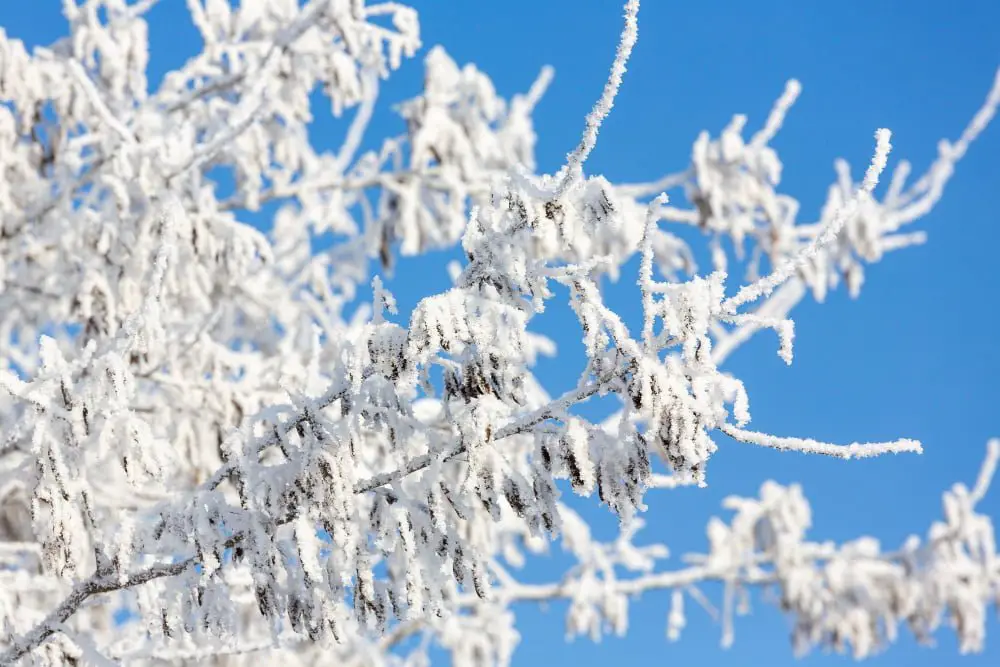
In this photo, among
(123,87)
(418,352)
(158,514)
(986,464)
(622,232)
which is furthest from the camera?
(986,464)

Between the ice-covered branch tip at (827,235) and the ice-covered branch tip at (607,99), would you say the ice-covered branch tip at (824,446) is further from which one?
the ice-covered branch tip at (607,99)

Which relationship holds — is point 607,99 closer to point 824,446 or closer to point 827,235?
point 827,235

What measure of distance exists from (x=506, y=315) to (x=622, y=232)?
446 cm

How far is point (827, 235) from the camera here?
2.38m

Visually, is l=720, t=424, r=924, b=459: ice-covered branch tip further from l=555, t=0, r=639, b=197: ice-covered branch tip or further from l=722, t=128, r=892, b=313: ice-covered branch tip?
l=555, t=0, r=639, b=197: ice-covered branch tip

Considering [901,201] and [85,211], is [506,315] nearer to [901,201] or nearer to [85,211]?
[85,211]

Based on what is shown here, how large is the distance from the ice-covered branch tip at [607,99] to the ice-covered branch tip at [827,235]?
0.43 meters

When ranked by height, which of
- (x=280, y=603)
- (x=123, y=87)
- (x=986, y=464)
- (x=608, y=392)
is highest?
(x=123, y=87)

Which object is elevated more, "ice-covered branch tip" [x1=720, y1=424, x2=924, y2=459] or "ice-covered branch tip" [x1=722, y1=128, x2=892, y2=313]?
"ice-covered branch tip" [x1=722, y1=128, x2=892, y2=313]

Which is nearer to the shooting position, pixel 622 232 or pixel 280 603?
pixel 280 603

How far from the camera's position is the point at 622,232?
267 inches

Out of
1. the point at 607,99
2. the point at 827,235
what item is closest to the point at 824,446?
the point at 827,235

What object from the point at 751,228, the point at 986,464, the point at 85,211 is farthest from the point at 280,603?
the point at 986,464

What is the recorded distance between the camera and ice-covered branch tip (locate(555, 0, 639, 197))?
2266 millimetres
